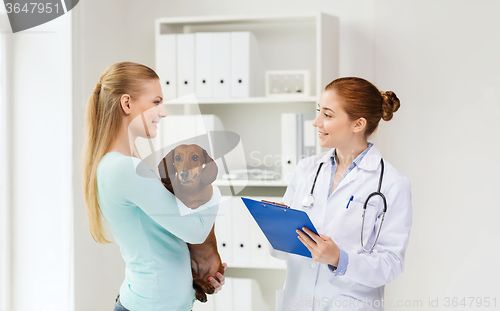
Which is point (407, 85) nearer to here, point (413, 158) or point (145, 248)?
point (413, 158)

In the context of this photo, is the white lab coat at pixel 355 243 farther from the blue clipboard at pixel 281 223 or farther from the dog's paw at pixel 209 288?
the dog's paw at pixel 209 288

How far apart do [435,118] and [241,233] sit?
4.23ft

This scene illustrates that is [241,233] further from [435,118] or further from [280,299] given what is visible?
[435,118]

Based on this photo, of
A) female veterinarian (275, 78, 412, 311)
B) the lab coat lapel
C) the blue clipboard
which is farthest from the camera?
the lab coat lapel

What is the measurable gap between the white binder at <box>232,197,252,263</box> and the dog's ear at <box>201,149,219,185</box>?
1.14 metres

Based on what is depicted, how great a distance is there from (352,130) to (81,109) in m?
1.34

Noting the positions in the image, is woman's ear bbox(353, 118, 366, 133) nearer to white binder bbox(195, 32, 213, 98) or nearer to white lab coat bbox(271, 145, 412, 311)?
white lab coat bbox(271, 145, 412, 311)

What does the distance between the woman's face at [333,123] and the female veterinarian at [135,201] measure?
499mm

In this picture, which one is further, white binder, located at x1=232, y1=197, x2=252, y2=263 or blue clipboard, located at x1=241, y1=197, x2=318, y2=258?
white binder, located at x1=232, y1=197, x2=252, y2=263

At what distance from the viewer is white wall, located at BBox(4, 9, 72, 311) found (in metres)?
1.83

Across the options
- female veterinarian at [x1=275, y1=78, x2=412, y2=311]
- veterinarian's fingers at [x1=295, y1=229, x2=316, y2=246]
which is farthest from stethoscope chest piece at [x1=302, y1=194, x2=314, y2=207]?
veterinarian's fingers at [x1=295, y1=229, x2=316, y2=246]

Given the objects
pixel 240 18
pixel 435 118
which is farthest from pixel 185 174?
pixel 435 118

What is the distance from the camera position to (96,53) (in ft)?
6.77

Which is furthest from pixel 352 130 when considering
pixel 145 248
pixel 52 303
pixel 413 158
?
pixel 52 303
